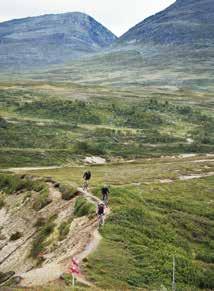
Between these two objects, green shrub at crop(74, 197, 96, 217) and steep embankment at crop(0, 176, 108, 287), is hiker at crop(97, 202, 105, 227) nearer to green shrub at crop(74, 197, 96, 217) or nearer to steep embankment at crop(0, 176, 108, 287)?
steep embankment at crop(0, 176, 108, 287)

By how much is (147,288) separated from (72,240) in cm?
1081

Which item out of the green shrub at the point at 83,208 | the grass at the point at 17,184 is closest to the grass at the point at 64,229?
the green shrub at the point at 83,208

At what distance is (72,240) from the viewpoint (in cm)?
5225

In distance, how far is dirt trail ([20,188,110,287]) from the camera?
41.2 meters

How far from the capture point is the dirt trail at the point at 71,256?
41250mm

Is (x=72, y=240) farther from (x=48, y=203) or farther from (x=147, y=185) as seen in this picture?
(x=147, y=185)

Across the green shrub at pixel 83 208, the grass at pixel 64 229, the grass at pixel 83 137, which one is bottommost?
the grass at pixel 83 137

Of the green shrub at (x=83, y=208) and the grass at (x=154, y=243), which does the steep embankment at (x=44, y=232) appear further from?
the grass at (x=154, y=243)

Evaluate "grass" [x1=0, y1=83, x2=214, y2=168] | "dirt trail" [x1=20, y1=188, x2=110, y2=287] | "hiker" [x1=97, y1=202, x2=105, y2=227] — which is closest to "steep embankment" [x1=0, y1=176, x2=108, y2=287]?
"dirt trail" [x1=20, y1=188, x2=110, y2=287]

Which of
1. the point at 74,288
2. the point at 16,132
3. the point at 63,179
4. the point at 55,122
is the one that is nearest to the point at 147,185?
the point at 63,179

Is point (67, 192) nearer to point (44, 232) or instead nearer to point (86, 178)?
point (86, 178)

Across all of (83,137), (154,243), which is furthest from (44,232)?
(83,137)

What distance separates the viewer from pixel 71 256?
1822 inches

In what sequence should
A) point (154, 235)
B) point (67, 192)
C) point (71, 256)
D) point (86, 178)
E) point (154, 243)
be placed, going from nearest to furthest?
1. point (71, 256)
2. point (154, 243)
3. point (154, 235)
4. point (86, 178)
5. point (67, 192)
